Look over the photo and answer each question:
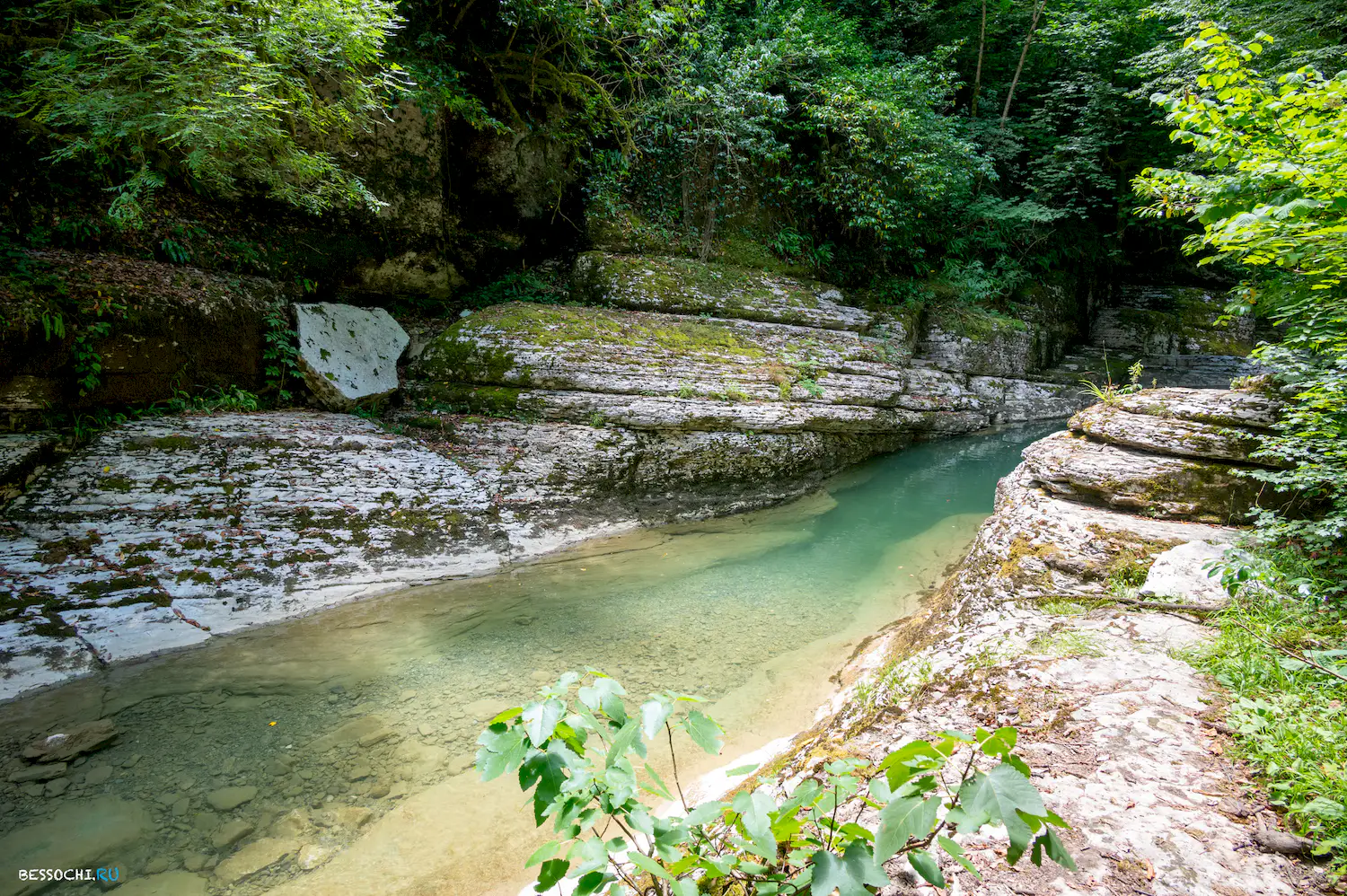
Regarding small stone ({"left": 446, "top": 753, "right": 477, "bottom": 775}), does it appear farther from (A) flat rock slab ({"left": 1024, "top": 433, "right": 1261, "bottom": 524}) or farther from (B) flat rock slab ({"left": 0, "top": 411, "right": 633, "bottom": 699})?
(A) flat rock slab ({"left": 1024, "top": 433, "right": 1261, "bottom": 524})

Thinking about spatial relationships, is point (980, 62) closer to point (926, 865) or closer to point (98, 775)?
point (926, 865)

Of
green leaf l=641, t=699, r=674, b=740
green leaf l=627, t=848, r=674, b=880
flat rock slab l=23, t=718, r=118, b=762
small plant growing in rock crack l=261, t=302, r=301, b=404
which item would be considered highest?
small plant growing in rock crack l=261, t=302, r=301, b=404

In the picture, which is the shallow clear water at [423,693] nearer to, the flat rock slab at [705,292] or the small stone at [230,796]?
the small stone at [230,796]

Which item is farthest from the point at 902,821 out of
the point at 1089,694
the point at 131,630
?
the point at 131,630

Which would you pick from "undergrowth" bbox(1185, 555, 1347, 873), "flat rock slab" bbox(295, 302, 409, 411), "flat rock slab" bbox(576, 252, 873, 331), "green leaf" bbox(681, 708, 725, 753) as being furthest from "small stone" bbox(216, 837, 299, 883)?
"flat rock slab" bbox(576, 252, 873, 331)

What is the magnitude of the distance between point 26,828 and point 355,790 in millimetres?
1561

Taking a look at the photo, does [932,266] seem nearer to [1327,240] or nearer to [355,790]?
[1327,240]

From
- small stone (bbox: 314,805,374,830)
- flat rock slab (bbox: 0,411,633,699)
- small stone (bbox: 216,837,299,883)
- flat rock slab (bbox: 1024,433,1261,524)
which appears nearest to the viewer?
small stone (bbox: 216,837,299,883)

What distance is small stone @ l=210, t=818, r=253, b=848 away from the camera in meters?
2.95

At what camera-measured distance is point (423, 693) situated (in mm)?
4156

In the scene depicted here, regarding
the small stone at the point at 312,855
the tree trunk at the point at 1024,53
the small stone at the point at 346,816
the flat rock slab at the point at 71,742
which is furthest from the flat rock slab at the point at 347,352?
the tree trunk at the point at 1024,53

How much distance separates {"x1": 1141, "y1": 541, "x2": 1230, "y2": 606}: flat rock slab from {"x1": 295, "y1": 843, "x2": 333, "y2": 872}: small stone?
505cm

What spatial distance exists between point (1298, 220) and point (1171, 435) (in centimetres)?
245

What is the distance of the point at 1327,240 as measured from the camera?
329cm
